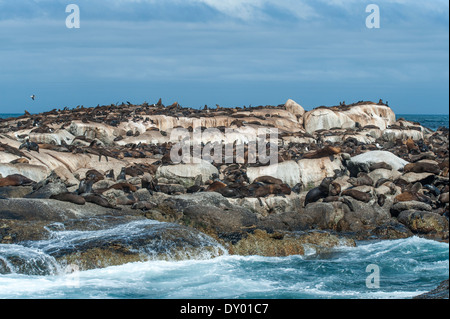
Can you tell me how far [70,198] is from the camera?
43.2 feet

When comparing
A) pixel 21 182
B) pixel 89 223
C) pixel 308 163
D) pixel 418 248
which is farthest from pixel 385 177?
pixel 21 182

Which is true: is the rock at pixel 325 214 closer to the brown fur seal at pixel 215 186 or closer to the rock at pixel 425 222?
the rock at pixel 425 222

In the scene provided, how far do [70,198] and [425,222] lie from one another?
350 inches

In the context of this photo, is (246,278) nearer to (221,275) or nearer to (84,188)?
(221,275)

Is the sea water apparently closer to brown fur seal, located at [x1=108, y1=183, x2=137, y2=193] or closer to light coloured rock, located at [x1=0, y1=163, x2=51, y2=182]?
brown fur seal, located at [x1=108, y1=183, x2=137, y2=193]

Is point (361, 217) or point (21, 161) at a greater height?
point (21, 161)

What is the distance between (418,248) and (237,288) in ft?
18.0

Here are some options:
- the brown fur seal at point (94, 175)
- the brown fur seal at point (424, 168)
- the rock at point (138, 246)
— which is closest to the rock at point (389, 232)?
the brown fur seal at point (424, 168)

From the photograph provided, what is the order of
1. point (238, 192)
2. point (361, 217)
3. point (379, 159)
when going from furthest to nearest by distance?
point (379, 159), point (238, 192), point (361, 217)

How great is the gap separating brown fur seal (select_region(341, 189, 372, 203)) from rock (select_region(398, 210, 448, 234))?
1.37 meters

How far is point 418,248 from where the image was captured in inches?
512

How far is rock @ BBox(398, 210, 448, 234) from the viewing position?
1402 cm

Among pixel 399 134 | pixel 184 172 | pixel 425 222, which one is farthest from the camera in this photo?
pixel 399 134

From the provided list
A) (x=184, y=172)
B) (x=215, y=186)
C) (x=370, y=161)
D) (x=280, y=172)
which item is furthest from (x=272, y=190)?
(x=370, y=161)
